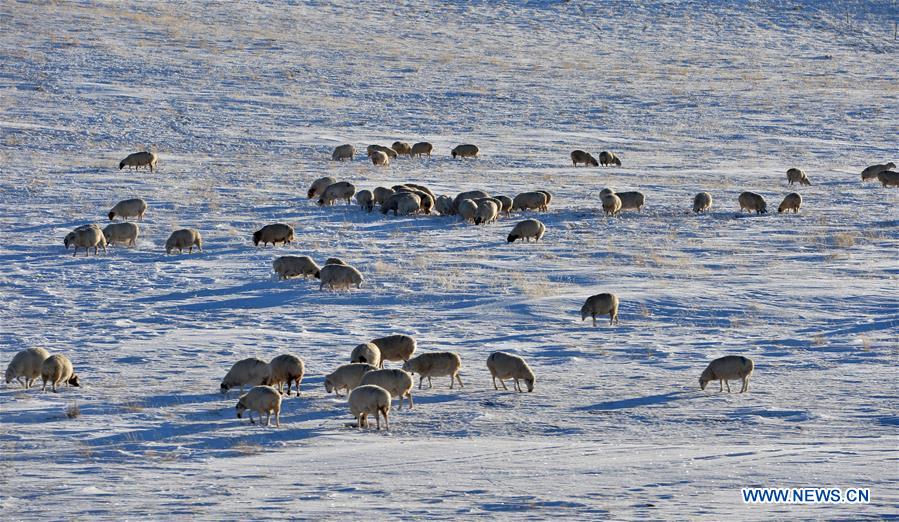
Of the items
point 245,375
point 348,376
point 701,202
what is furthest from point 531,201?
point 245,375

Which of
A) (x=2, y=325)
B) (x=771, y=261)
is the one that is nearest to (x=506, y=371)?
(x=2, y=325)

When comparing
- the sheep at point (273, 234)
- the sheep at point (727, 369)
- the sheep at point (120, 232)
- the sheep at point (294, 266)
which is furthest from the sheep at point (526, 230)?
the sheep at point (727, 369)

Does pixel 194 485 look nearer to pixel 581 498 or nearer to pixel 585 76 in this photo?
pixel 581 498

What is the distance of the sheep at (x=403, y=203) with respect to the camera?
28.9 meters

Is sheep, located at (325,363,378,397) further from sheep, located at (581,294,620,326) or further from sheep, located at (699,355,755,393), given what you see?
sheep, located at (581,294,620,326)

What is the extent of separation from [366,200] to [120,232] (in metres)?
6.63

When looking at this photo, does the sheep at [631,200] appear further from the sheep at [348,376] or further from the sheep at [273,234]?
the sheep at [348,376]

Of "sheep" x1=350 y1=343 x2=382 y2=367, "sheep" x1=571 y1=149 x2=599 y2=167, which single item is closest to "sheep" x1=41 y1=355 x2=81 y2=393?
"sheep" x1=350 y1=343 x2=382 y2=367

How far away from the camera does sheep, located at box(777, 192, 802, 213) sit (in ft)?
100

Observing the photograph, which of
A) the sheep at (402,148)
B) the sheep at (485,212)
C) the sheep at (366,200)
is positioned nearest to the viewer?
the sheep at (485,212)

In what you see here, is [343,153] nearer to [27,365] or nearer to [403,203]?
[403,203]

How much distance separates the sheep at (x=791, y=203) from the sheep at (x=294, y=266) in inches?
523

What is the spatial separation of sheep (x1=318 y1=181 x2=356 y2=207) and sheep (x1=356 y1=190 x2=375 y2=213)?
0.34m

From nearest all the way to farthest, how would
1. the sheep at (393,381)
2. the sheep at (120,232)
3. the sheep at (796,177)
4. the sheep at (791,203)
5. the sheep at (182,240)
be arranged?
the sheep at (393,381), the sheep at (182,240), the sheep at (120,232), the sheep at (791,203), the sheep at (796,177)
